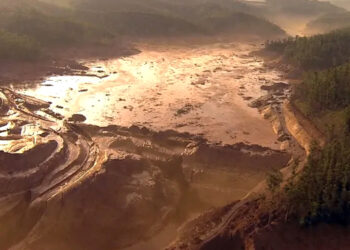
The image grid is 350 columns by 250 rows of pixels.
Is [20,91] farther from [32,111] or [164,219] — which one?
[164,219]

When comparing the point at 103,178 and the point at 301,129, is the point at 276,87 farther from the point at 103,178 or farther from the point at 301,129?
the point at 103,178

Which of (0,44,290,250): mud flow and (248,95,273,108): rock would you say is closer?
(0,44,290,250): mud flow

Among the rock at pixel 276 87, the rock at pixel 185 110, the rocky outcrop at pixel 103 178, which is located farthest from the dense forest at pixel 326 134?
the rock at pixel 185 110

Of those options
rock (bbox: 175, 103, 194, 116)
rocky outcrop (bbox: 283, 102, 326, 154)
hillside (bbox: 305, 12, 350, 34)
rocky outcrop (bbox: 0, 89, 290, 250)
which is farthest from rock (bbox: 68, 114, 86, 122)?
hillside (bbox: 305, 12, 350, 34)

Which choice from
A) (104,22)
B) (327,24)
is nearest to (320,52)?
(104,22)

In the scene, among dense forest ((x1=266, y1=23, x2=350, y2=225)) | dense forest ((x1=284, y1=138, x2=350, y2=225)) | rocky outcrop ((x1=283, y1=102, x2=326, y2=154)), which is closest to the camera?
dense forest ((x1=284, y1=138, x2=350, y2=225))

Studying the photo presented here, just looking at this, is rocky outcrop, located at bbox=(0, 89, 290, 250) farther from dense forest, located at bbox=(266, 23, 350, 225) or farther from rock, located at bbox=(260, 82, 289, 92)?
rock, located at bbox=(260, 82, 289, 92)

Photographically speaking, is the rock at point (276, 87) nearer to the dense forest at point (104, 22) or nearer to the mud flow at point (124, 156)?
the mud flow at point (124, 156)
